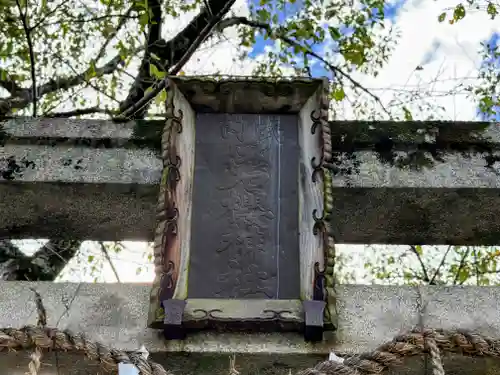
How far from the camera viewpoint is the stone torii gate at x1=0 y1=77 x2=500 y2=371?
2350 millimetres

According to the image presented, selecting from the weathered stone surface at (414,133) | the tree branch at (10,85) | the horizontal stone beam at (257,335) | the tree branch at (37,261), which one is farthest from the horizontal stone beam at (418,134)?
the tree branch at (10,85)

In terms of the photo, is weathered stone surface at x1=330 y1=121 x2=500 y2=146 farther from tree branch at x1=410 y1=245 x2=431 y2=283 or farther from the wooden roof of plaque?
tree branch at x1=410 y1=245 x2=431 y2=283

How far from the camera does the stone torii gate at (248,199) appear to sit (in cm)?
235

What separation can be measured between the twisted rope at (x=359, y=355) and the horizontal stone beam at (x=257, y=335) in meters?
0.23

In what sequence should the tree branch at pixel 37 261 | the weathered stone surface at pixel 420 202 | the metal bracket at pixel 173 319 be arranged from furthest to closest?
the tree branch at pixel 37 261
the weathered stone surface at pixel 420 202
the metal bracket at pixel 173 319

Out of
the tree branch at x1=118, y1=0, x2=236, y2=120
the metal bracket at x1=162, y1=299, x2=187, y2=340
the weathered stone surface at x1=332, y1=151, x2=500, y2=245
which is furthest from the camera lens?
the tree branch at x1=118, y1=0, x2=236, y2=120

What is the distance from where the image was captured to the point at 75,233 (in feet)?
10.3

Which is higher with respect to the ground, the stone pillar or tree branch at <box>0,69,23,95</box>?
tree branch at <box>0,69,23,95</box>

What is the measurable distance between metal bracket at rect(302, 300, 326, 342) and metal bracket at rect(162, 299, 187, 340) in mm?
484

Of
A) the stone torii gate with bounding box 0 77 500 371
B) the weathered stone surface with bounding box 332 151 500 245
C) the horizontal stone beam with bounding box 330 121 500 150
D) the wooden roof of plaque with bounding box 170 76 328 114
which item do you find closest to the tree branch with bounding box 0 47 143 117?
the stone torii gate with bounding box 0 77 500 371

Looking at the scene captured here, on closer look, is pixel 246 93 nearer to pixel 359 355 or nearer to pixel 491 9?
pixel 359 355

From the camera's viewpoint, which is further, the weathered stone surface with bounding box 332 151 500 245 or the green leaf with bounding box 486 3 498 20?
the green leaf with bounding box 486 3 498 20

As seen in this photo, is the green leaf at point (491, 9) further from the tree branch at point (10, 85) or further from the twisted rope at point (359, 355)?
the tree branch at point (10, 85)

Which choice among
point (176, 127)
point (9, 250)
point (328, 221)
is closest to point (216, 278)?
point (328, 221)
